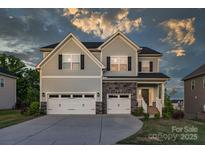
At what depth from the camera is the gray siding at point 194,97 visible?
1877 cm

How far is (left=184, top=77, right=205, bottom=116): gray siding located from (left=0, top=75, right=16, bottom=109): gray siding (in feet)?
35.5

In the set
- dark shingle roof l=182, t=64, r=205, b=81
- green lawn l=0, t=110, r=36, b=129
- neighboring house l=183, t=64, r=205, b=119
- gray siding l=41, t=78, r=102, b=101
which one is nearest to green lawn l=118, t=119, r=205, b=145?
dark shingle roof l=182, t=64, r=205, b=81

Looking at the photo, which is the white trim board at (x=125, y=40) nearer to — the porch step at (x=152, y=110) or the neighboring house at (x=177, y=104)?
the porch step at (x=152, y=110)

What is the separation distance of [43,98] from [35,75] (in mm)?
1481

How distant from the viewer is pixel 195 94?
2120cm

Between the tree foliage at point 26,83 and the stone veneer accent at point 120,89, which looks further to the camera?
the stone veneer accent at point 120,89

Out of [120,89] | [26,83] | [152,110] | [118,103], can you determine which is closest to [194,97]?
[152,110]

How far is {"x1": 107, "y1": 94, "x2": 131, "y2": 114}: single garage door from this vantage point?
20.8 meters

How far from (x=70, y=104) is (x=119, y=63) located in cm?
474

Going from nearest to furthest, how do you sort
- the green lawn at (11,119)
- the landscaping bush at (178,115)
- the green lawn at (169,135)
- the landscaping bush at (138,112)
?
the green lawn at (169,135) < the green lawn at (11,119) < the landscaping bush at (178,115) < the landscaping bush at (138,112)

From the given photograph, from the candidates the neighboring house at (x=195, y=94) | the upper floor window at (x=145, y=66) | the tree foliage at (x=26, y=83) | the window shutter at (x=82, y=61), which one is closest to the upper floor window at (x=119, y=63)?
the upper floor window at (x=145, y=66)

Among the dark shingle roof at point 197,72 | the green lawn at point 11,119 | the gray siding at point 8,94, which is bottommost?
the green lawn at point 11,119
